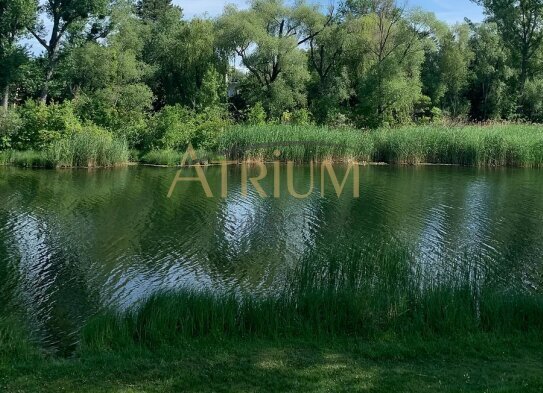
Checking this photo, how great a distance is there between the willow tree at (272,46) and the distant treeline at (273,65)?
0.08 meters

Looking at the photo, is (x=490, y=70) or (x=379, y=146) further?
(x=490, y=70)

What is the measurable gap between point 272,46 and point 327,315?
3477 cm

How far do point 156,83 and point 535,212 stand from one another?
113 feet

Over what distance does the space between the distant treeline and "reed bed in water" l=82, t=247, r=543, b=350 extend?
2543 centimetres

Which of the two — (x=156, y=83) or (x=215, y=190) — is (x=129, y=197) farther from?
(x=156, y=83)

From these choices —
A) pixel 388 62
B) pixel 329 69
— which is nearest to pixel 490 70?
pixel 388 62

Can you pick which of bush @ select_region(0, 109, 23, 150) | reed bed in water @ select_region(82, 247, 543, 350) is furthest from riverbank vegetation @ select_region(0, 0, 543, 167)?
reed bed in water @ select_region(82, 247, 543, 350)

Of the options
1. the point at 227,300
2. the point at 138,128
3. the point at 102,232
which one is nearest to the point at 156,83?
the point at 138,128

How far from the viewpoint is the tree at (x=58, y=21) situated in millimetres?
35531

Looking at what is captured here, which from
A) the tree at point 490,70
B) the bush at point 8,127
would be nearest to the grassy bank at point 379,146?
the bush at point 8,127

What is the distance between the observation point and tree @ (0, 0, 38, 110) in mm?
33094

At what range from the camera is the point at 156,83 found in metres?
45.8

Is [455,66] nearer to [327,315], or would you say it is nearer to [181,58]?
[181,58]

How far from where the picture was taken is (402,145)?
3219 cm
